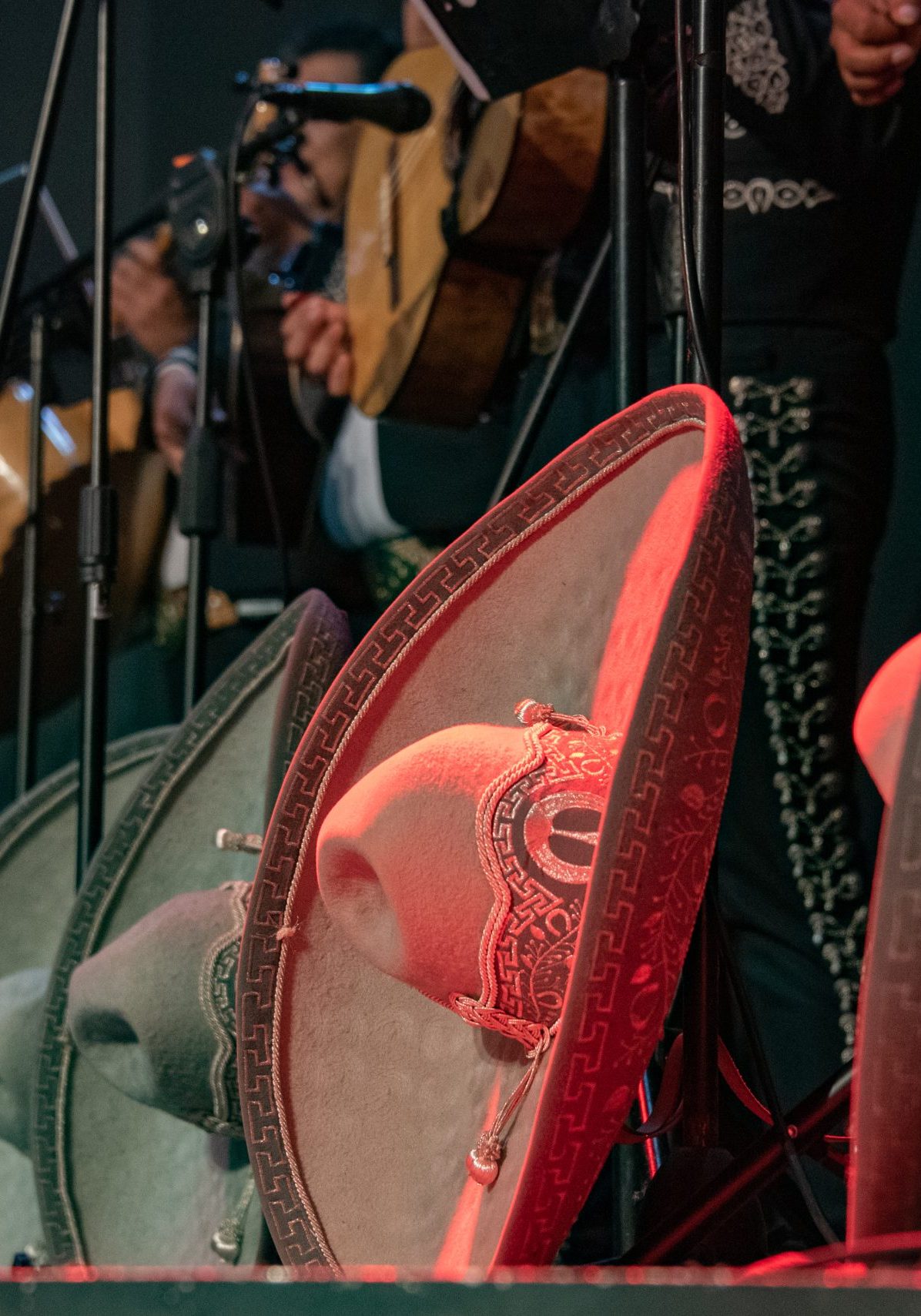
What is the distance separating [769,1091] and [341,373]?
130 centimetres

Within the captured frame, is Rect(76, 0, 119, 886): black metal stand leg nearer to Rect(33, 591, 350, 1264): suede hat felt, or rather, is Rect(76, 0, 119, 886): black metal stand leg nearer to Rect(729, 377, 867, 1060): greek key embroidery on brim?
Rect(33, 591, 350, 1264): suede hat felt

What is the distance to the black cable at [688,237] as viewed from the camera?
0.68m

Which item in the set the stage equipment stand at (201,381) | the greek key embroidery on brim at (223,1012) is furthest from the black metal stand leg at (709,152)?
the stage equipment stand at (201,381)

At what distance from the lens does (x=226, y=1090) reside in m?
0.83

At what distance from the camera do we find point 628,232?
0.83 meters

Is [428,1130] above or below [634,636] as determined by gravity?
below

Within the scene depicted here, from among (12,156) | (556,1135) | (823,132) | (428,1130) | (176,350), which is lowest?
(428,1130)

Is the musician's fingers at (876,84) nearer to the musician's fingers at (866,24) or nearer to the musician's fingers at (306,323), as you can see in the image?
the musician's fingers at (866,24)

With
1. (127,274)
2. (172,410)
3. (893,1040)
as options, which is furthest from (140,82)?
(893,1040)

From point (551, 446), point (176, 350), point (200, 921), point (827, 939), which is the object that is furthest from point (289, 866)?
point (176, 350)

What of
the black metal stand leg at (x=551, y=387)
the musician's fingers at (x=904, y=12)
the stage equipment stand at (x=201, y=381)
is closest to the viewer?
the black metal stand leg at (x=551, y=387)

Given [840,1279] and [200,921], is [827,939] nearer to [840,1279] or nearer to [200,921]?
[200,921]

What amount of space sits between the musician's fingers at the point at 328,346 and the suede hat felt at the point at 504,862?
3.62 feet

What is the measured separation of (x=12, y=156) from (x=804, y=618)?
1.53 metres
